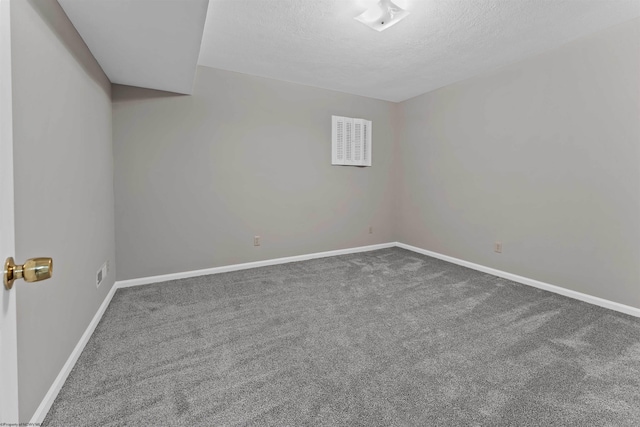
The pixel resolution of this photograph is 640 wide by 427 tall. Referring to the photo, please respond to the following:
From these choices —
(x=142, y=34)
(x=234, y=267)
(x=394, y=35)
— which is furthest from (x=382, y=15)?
(x=234, y=267)

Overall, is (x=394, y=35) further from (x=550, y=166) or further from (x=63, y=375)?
(x=63, y=375)

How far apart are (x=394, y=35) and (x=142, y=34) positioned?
1973 millimetres

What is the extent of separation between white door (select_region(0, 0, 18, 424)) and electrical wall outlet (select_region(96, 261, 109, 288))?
1924mm

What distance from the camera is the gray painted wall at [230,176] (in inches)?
115

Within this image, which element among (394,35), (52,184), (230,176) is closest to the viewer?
(52,184)

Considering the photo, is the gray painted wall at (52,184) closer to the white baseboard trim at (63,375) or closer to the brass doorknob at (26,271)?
the white baseboard trim at (63,375)

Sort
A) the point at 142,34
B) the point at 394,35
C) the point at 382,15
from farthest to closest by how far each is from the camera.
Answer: the point at 394,35
the point at 382,15
the point at 142,34

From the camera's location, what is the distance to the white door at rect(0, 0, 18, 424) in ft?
1.83

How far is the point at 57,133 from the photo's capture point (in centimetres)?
151

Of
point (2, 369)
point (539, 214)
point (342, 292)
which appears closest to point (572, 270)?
point (539, 214)

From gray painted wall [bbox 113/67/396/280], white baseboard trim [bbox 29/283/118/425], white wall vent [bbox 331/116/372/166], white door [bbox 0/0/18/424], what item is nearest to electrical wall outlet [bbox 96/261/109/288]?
white baseboard trim [bbox 29/283/118/425]

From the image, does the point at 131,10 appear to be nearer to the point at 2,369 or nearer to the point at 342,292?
the point at 2,369

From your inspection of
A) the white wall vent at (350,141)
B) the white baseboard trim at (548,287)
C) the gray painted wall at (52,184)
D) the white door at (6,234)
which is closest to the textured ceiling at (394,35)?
the white wall vent at (350,141)

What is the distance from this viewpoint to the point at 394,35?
248 centimetres
